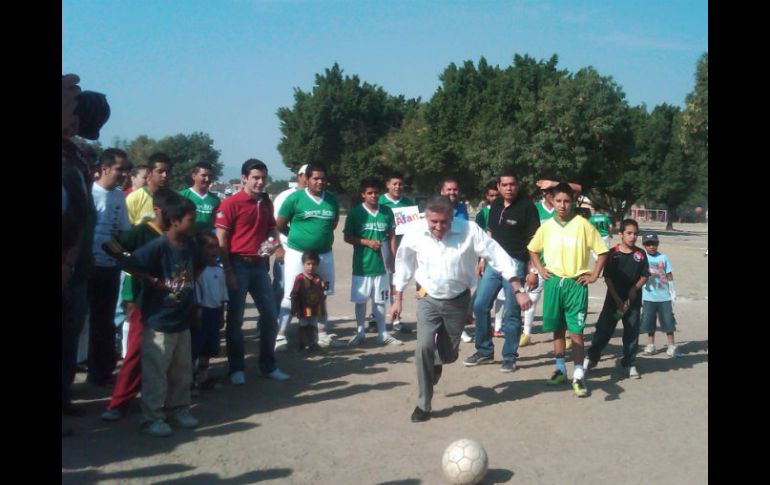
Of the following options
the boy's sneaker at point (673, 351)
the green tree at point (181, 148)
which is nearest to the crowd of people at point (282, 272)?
the boy's sneaker at point (673, 351)

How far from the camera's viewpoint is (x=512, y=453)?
520cm

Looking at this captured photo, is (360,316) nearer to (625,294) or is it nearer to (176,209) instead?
(625,294)

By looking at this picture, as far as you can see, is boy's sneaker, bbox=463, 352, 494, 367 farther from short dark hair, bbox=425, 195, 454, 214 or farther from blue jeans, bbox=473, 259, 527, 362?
short dark hair, bbox=425, 195, 454, 214

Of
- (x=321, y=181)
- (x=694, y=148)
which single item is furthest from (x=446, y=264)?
(x=694, y=148)

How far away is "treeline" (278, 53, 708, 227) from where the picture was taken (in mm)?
40562

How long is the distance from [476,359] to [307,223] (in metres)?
2.47

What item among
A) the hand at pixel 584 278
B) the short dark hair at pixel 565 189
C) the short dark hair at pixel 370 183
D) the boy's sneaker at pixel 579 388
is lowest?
the boy's sneaker at pixel 579 388

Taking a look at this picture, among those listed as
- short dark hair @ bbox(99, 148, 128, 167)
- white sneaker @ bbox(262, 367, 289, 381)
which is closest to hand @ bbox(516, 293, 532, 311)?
white sneaker @ bbox(262, 367, 289, 381)

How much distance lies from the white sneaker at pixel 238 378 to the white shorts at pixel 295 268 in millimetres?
1650

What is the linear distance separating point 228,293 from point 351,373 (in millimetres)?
1574

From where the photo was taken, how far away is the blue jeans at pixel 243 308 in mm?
6906

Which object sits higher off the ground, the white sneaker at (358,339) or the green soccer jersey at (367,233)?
the green soccer jersey at (367,233)

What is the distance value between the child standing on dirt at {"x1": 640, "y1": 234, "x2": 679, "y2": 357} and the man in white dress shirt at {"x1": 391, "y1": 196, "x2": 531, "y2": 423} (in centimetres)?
320

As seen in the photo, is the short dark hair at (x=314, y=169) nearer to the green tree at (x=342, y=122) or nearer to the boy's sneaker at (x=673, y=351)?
the boy's sneaker at (x=673, y=351)
